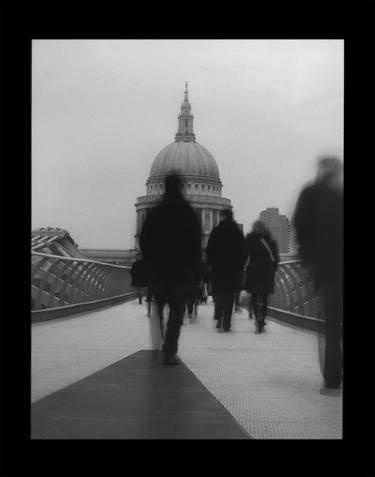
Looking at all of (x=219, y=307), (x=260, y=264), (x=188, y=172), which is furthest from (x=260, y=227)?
(x=219, y=307)

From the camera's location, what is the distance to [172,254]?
5.90 m

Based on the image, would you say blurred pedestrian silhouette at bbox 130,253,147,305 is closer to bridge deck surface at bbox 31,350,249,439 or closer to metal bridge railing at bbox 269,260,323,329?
bridge deck surface at bbox 31,350,249,439

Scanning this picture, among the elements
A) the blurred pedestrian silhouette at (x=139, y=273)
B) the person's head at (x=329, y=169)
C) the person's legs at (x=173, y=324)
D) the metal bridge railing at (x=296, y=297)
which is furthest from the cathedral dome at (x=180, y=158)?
the metal bridge railing at (x=296, y=297)

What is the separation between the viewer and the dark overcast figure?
561 cm

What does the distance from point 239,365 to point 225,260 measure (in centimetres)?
88

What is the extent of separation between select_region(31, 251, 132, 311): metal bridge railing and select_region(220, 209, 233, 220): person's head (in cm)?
466

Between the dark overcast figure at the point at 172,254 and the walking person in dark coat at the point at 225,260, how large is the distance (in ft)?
0.60

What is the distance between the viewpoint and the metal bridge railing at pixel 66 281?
1065 centimetres

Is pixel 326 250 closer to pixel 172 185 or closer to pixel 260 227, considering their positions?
pixel 260 227

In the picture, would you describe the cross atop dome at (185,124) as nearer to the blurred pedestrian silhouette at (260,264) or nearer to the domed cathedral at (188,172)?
the domed cathedral at (188,172)

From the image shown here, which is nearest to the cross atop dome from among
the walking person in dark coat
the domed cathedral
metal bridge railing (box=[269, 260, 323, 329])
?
the domed cathedral

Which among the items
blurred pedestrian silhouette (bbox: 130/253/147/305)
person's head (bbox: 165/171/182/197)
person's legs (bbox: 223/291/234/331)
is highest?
person's head (bbox: 165/171/182/197)
